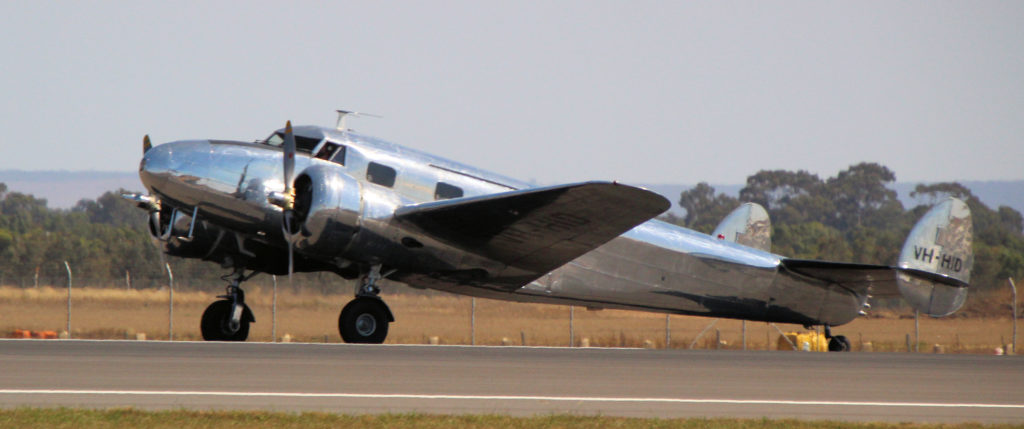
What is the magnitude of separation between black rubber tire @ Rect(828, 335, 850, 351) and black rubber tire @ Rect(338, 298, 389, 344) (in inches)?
347

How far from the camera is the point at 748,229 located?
2438 centimetres

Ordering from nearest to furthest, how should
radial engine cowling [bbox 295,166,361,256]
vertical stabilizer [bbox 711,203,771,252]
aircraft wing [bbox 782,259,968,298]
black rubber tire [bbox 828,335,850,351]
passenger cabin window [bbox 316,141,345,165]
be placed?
1. radial engine cowling [bbox 295,166,361,256]
2. passenger cabin window [bbox 316,141,345,165]
3. aircraft wing [bbox 782,259,968,298]
4. black rubber tire [bbox 828,335,850,351]
5. vertical stabilizer [bbox 711,203,771,252]

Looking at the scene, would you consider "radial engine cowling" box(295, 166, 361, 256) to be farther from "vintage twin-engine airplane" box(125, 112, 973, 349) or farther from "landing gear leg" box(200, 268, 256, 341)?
"landing gear leg" box(200, 268, 256, 341)

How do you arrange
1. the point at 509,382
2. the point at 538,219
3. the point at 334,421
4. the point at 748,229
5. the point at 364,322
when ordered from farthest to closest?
the point at 748,229 → the point at 364,322 → the point at 538,219 → the point at 509,382 → the point at 334,421

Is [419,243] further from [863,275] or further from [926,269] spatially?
[926,269]

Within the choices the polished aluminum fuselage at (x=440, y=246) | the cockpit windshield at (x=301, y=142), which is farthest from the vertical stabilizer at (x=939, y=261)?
the cockpit windshield at (x=301, y=142)

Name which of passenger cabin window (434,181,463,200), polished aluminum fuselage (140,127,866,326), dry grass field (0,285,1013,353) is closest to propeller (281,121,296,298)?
polished aluminum fuselage (140,127,866,326)

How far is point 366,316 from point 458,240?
1.77m

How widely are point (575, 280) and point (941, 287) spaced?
245 inches

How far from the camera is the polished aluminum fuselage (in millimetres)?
17500

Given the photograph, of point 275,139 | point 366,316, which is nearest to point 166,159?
point 275,139

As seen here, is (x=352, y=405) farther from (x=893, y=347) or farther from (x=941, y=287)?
(x=893, y=347)

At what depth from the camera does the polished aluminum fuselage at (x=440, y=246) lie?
689 inches

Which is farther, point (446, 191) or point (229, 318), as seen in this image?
point (229, 318)
